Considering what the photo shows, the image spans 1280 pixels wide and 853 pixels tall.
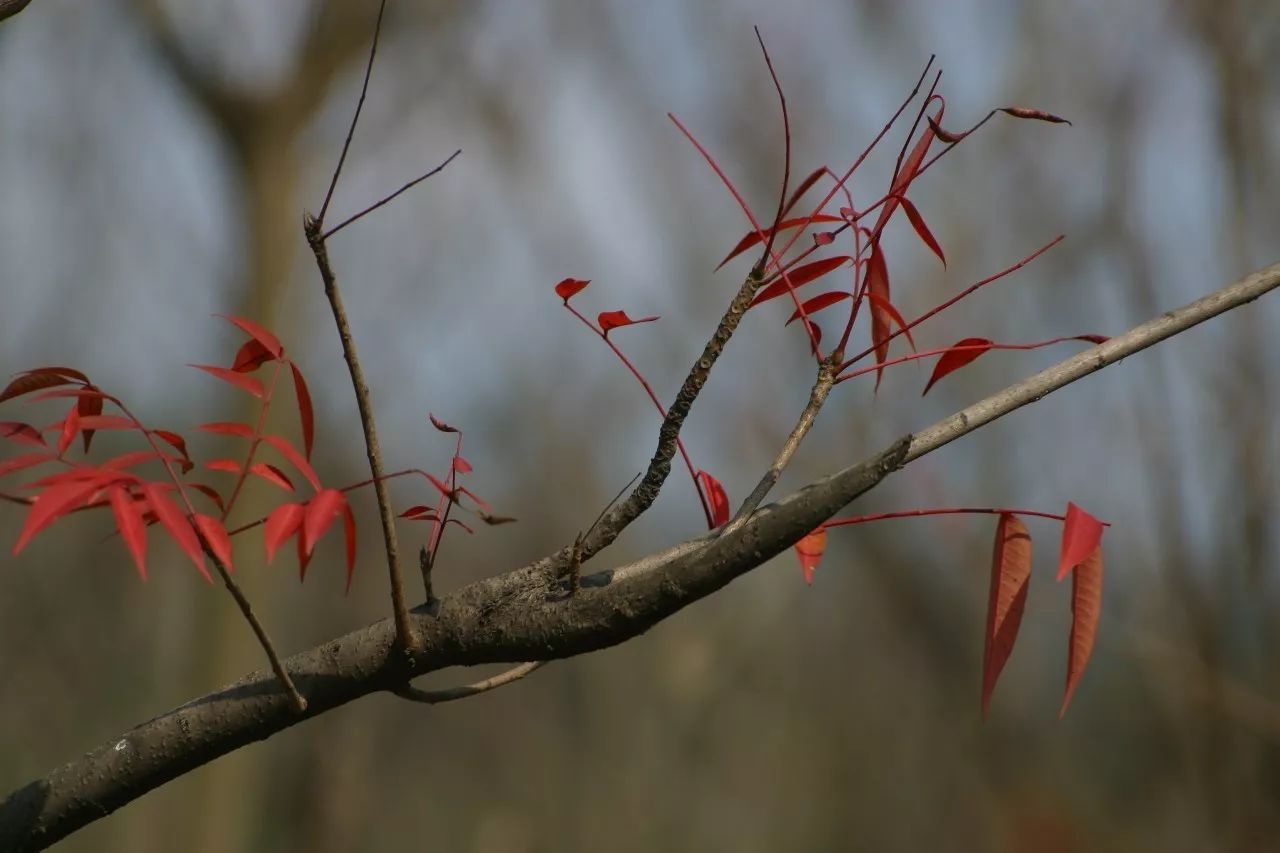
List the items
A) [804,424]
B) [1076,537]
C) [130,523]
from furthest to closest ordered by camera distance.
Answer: [804,424]
[1076,537]
[130,523]

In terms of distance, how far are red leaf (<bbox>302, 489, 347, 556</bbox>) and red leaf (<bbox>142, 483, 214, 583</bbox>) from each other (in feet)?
0.19

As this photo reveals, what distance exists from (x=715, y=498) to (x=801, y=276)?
214 millimetres

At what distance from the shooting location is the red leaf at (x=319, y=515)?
62cm

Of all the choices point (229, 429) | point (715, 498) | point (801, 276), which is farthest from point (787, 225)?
point (229, 429)

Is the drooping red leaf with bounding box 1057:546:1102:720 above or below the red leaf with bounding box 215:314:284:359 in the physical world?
below

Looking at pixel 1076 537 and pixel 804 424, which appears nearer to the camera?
pixel 1076 537

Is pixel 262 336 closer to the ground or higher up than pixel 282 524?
higher up

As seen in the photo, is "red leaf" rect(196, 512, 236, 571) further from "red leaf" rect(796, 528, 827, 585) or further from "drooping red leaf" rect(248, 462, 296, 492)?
"red leaf" rect(796, 528, 827, 585)

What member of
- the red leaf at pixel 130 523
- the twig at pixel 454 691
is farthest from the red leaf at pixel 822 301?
the red leaf at pixel 130 523

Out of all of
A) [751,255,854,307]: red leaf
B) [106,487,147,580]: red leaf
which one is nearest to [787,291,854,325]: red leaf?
[751,255,854,307]: red leaf

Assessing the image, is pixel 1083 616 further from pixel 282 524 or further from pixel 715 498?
pixel 282 524

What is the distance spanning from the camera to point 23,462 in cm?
68

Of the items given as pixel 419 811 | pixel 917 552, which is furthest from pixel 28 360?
pixel 419 811

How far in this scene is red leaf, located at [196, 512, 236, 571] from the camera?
0.60 meters
